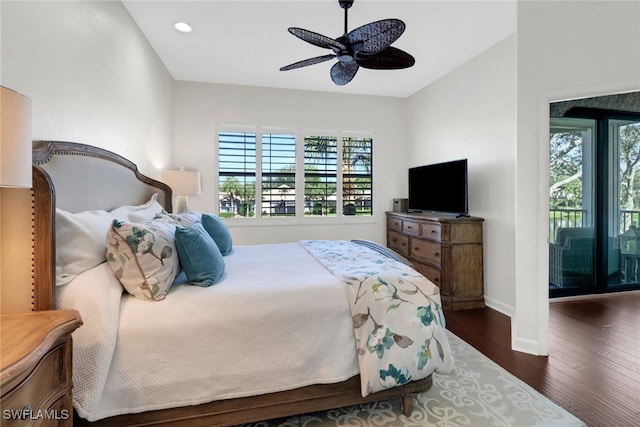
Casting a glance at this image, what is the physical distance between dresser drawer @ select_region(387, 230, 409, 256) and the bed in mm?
2549

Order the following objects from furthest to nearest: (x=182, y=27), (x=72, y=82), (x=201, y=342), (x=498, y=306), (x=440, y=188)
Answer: (x=440, y=188)
(x=498, y=306)
(x=182, y=27)
(x=72, y=82)
(x=201, y=342)

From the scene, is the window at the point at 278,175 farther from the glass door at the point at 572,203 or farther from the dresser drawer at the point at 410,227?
the glass door at the point at 572,203

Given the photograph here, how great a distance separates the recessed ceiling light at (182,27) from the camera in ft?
9.72

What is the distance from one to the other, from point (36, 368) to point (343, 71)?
8.82 feet

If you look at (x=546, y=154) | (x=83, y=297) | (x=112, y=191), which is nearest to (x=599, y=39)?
(x=546, y=154)

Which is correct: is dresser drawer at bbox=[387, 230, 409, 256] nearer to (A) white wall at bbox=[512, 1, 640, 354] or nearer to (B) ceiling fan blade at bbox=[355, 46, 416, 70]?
(A) white wall at bbox=[512, 1, 640, 354]

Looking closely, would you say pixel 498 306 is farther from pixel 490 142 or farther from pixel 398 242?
pixel 490 142

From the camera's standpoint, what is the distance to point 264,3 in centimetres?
266

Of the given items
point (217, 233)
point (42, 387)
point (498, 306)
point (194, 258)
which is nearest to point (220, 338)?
point (194, 258)

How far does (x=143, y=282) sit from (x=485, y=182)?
11.6ft

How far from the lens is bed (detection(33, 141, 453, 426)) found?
1.29 metres

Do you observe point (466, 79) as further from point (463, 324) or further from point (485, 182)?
point (463, 324)

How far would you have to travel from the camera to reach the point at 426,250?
3773 mm

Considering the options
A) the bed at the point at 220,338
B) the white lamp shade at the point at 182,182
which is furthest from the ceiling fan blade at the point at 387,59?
the white lamp shade at the point at 182,182
